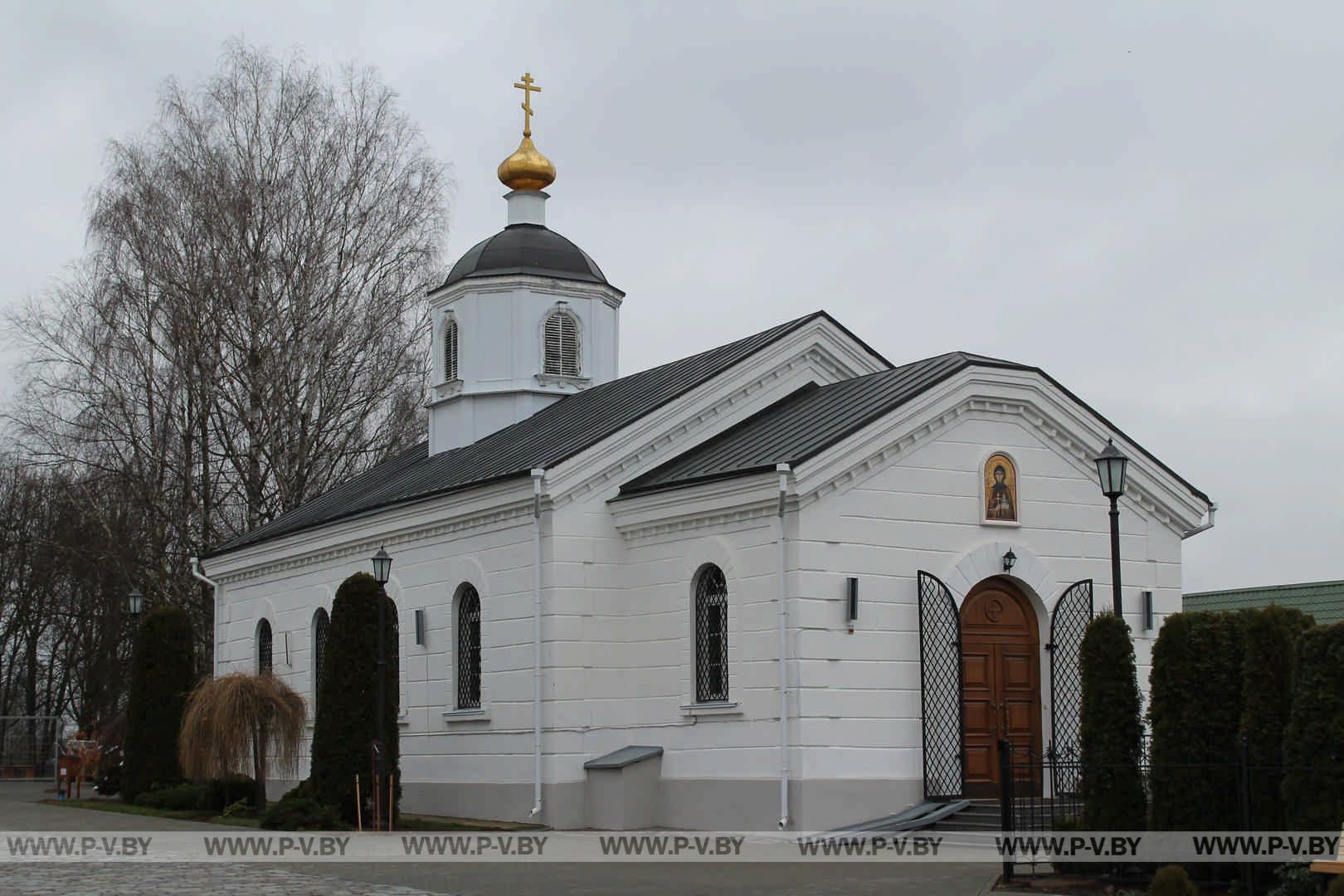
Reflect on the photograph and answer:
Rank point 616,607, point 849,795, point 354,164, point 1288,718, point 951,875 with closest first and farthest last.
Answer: point 1288,718
point 951,875
point 849,795
point 616,607
point 354,164

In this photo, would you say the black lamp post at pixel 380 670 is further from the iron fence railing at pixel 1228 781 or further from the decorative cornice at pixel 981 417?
the iron fence railing at pixel 1228 781

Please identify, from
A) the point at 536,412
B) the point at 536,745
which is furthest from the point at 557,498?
the point at 536,412

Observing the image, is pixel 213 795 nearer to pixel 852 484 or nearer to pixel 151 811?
pixel 151 811

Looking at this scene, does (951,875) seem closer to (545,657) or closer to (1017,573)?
(1017,573)

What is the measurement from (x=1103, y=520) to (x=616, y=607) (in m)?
6.12

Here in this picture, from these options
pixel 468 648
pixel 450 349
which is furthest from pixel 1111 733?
pixel 450 349

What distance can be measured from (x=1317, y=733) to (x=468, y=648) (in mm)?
13500

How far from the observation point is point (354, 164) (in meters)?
37.0

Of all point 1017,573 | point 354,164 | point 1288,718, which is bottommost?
point 1288,718

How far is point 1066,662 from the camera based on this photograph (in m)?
20.2

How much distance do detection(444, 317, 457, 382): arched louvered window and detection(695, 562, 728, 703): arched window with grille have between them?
943 cm

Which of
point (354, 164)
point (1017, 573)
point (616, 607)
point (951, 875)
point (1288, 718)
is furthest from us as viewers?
point (354, 164)

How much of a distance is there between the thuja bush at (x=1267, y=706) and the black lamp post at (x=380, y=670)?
36.6 ft

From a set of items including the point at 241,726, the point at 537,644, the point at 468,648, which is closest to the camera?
the point at 537,644
